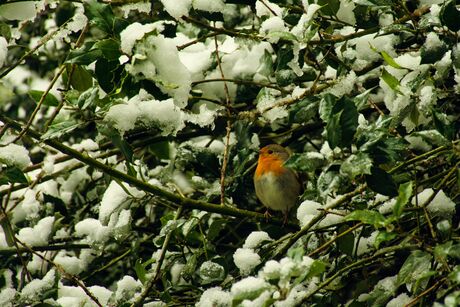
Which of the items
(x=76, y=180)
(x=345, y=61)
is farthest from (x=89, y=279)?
(x=345, y=61)

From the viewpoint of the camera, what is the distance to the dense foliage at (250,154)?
2.25m

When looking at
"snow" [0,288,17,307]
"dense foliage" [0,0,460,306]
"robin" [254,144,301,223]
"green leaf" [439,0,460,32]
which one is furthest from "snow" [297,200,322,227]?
"robin" [254,144,301,223]

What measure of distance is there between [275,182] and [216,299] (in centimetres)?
186

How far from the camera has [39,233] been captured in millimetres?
3590

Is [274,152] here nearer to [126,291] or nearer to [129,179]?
[126,291]

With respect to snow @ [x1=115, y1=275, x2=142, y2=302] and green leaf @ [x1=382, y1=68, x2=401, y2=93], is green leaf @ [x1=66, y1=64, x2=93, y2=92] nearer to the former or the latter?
snow @ [x1=115, y1=275, x2=142, y2=302]

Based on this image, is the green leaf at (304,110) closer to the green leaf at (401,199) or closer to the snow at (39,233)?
the green leaf at (401,199)

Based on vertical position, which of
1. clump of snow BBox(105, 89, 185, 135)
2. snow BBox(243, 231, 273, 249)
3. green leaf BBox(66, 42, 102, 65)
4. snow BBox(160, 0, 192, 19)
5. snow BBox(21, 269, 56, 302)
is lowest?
snow BBox(21, 269, 56, 302)

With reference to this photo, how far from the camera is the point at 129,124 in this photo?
8.19 ft

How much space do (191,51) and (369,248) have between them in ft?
4.67

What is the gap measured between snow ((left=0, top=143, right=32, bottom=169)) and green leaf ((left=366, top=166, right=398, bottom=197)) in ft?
3.95

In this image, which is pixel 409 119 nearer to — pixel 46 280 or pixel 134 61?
pixel 134 61

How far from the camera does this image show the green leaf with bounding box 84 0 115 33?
244 cm

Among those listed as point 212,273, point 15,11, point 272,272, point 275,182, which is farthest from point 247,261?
point 275,182
